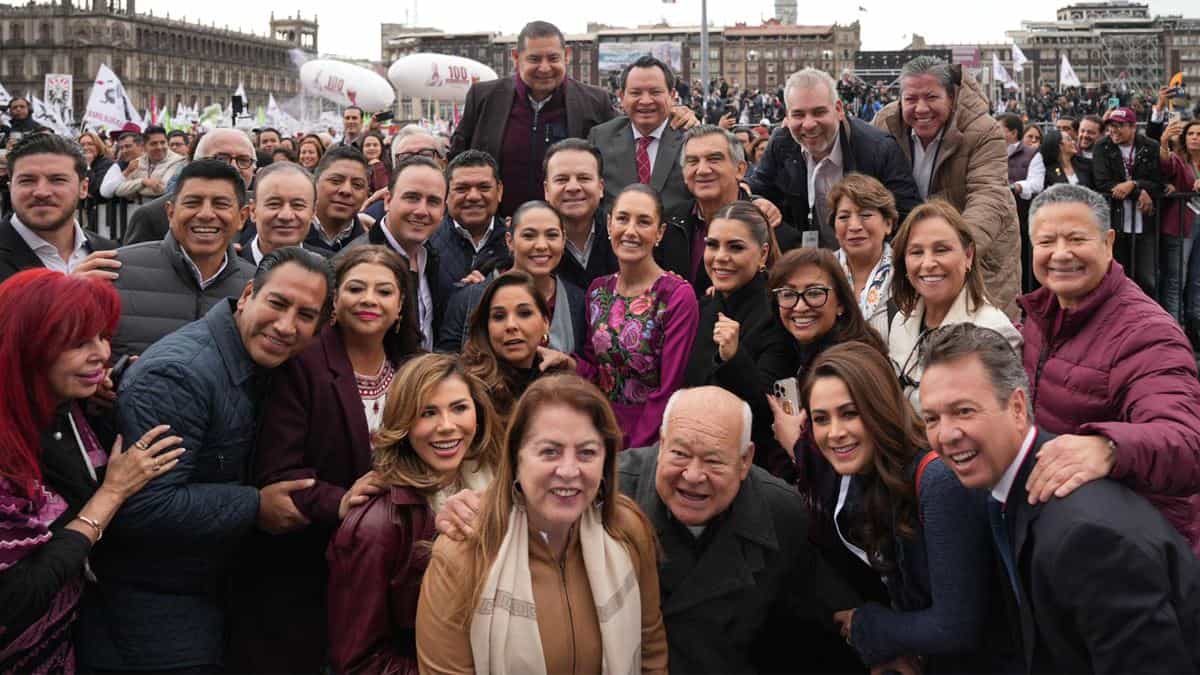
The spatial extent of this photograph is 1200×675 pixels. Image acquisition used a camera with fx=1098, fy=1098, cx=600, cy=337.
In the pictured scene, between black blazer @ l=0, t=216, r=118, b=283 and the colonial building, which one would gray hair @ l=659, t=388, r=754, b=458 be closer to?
black blazer @ l=0, t=216, r=118, b=283

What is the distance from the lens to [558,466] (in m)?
2.99

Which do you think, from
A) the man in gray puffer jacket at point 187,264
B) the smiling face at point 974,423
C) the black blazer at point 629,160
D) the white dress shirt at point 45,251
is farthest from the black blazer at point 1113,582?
the white dress shirt at point 45,251

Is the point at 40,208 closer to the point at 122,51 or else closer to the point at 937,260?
the point at 937,260

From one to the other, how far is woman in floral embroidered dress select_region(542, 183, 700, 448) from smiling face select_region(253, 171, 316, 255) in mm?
1341

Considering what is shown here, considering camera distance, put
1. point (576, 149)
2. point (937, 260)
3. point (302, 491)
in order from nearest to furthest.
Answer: point (302, 491) < point (937, 260) < point (576, 149)

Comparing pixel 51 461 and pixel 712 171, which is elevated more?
pixel 712 171

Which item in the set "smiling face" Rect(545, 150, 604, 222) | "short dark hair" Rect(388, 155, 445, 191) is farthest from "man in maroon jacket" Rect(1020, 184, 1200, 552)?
"short dark hair" Rect(388, 155, 445, 191)

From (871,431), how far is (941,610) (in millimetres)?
546

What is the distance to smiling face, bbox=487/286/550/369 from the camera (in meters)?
4.16

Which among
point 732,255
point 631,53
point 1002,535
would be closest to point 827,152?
point 732,255

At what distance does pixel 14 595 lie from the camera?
2.96 m

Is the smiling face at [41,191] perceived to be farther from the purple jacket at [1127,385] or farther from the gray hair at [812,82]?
the purple jacket at [1127,385]

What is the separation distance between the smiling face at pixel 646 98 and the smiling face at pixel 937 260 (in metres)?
2.10

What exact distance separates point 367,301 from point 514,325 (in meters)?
0.56
